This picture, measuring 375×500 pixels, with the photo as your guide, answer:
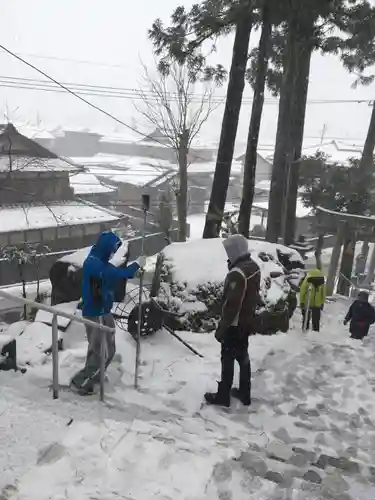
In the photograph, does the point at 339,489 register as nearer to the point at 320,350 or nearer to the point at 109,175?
the point at 320,350

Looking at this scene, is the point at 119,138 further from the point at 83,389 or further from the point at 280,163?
the point at 83,389

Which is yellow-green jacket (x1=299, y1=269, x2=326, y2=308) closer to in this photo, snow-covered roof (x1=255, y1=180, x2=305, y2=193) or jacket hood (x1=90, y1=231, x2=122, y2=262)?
jacket hood (x1=90, y1=231, x2=122, y2=262)

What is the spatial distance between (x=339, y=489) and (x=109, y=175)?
36.0 m

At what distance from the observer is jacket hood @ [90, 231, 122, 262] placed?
4.00 meters

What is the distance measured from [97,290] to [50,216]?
15327 mm

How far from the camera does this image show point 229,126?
34.8ft

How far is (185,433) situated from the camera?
3633 millimetres

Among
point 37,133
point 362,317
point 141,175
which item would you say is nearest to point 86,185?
point 141,175

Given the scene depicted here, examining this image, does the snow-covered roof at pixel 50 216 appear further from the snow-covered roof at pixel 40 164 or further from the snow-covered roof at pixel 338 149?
the snow-covered roof at pixel 338 149

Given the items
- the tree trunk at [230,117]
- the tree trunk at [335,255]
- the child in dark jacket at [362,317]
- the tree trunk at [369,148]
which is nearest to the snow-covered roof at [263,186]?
the tree trunk at [369,148]

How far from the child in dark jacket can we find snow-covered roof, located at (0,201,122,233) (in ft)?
37.4

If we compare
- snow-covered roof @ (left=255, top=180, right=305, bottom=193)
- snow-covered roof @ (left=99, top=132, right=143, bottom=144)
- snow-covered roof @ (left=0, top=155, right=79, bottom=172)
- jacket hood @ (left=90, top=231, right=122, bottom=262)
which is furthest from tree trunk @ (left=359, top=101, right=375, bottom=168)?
snow-covered roof @ (left=99, top=132, right=143, bottom=144)

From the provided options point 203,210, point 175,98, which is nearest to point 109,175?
point 203,210

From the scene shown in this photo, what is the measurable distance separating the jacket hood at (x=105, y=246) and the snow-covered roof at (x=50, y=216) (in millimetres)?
12073
